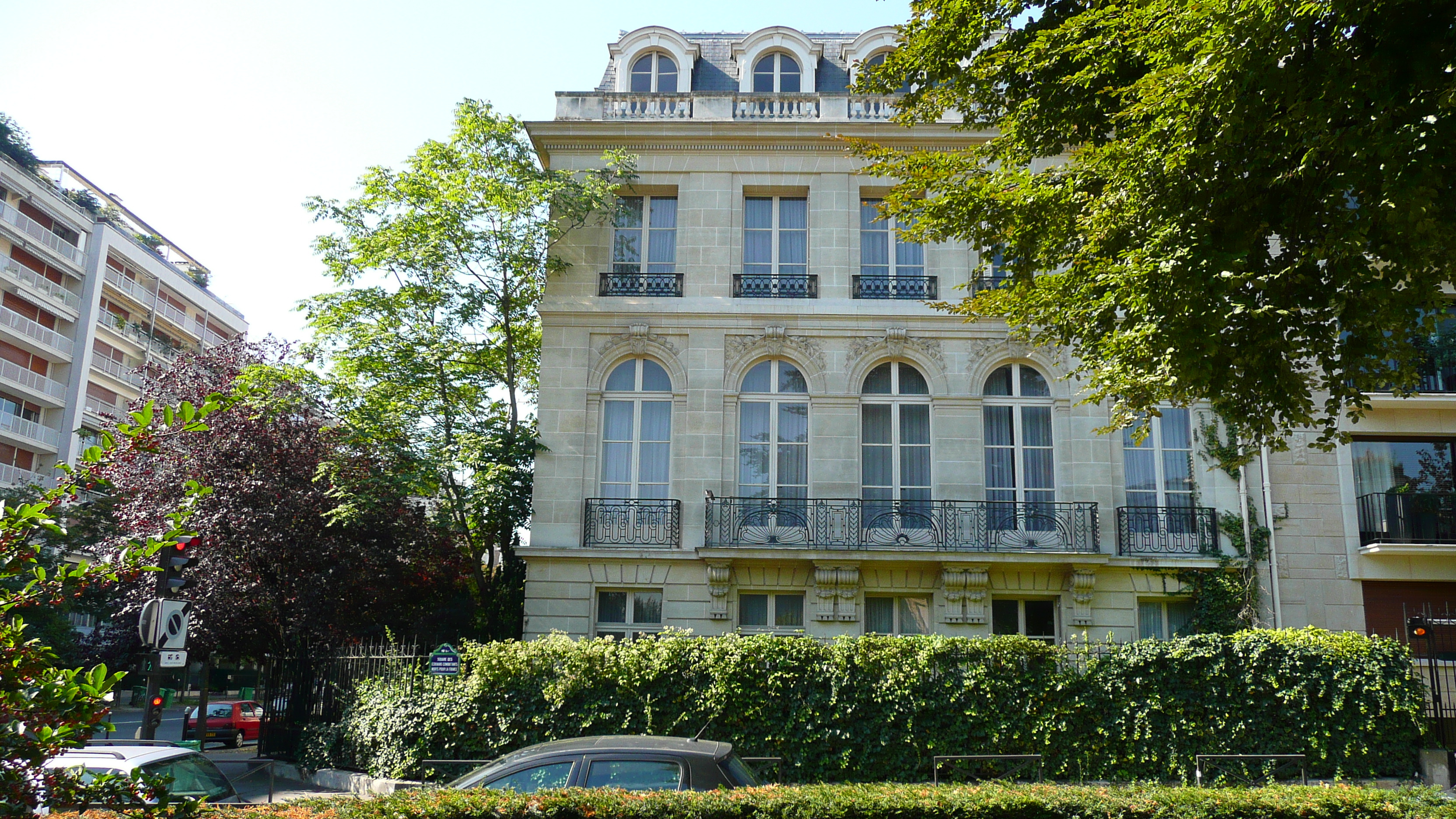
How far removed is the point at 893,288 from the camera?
2081cm

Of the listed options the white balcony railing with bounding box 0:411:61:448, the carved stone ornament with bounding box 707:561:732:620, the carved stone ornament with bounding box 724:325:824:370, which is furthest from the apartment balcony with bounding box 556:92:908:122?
the white balcony railing with bounding box 0:411:61:448

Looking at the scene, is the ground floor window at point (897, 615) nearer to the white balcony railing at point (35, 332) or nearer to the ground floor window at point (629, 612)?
the ground floor window at point (629, 612)

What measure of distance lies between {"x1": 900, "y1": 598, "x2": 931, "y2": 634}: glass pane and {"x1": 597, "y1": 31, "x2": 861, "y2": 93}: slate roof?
11.0 m

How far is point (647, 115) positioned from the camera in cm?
2159

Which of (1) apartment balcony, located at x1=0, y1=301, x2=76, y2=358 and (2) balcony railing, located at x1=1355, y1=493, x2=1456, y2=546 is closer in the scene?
(2) balcony railing, located at x1=1355, y1=493, x2=1456, y2=546

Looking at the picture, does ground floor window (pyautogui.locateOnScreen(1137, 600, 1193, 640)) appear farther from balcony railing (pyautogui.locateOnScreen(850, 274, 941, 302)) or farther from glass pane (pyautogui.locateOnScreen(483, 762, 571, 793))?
glass pane (pyautogui.locateOnScreen(483, 762, 571, 793))

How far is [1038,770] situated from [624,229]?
13.4m

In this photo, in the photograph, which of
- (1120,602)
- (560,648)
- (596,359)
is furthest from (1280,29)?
(596,359)

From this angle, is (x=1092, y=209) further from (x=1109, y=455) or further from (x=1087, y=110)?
(x=1109, y=455)

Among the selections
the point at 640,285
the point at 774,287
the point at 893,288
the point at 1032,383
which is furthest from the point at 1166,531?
the point at 640,285

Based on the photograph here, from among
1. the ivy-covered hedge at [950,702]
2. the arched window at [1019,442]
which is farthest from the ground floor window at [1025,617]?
the ivy-covered hedge at [950,702]

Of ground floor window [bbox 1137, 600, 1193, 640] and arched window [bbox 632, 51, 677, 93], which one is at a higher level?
arched window [bbox 632, 51, 677, 93]

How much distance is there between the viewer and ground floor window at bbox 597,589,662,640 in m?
19.3

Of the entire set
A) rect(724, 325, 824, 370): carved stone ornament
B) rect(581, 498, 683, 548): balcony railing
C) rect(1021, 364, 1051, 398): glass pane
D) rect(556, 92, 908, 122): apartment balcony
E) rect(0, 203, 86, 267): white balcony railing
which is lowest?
rect(581, 498, 683, 548): balcony railing
